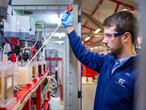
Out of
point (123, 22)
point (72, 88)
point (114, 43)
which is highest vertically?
point (123, 22)

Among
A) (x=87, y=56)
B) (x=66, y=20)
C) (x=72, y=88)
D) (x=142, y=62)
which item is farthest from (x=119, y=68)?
(x=142, y=62)

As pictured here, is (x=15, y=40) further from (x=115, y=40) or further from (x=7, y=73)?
(x=7, y=73)

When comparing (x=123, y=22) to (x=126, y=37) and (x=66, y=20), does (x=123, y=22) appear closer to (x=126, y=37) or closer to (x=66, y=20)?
(x=126, y=37)

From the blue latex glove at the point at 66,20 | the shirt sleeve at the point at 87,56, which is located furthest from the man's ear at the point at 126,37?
the blue latex glove at the point at 66,20

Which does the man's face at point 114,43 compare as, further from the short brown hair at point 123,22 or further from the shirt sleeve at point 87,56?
the shirt sleeve at point 87,56

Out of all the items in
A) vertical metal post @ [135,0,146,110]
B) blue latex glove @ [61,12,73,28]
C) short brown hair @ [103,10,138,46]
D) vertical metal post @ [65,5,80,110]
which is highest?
blue latex glove @ [61,12,73,28]

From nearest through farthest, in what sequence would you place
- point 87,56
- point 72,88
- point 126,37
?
point 126,37, point 87,56, point 72,88

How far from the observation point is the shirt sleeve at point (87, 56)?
2.17m

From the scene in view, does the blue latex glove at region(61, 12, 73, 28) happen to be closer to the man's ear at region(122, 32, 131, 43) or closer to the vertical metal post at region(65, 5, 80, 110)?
the vertical metal post at region(65, 5, 80, 110)

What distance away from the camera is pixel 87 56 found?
221cm

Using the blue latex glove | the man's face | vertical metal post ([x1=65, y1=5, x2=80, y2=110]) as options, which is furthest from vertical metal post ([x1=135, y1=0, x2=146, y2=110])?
vertical metal post ([x1=65, y1=5, x2=80, y2=110])

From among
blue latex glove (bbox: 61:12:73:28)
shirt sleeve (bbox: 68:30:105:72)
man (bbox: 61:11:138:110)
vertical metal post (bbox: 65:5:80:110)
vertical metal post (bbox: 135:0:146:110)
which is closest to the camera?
vertical metal post (bbox: 135:0:146:110)

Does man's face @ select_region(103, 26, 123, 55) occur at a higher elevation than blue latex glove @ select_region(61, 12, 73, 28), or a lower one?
lower

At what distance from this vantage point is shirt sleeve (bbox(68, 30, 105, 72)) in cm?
217
